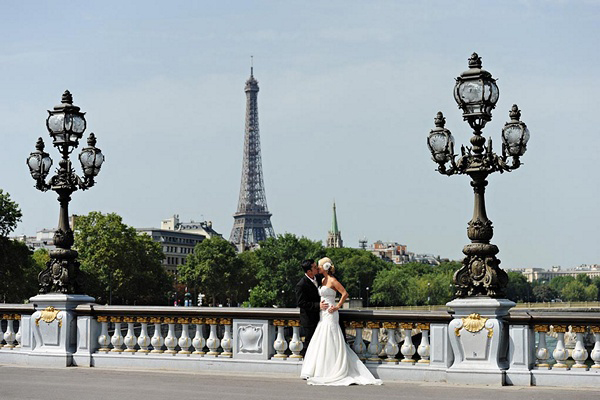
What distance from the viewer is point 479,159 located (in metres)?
16.3

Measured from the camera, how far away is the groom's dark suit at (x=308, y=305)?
55.4 ft

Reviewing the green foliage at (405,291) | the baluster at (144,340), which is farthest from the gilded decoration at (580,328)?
the green foliage at (405,291)

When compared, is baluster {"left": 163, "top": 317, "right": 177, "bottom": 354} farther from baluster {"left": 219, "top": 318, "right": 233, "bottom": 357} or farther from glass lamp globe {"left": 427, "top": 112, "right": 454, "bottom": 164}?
glass lamp globe {"left": 427, "top": 112, "right": 454, "bottom": 164}

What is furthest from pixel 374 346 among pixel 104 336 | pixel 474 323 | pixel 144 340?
pixel 104 336

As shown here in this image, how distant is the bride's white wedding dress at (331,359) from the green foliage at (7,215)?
222ft

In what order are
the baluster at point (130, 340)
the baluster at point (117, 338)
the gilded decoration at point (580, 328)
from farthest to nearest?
the baluster at point (117, 338) < the baluster at point (130, 340) < the gilded decoration at point (580, 328)

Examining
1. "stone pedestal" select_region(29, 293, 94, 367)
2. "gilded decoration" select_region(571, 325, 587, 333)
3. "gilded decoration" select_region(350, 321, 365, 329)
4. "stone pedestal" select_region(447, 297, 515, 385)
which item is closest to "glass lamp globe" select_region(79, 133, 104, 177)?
"stone pedestal" select_region(29, 293, 94, 367)

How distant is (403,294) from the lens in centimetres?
17712

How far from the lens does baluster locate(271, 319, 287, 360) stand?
1739 cm

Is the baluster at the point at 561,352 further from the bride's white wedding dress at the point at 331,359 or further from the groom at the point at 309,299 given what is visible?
the groom at the point at 309,299

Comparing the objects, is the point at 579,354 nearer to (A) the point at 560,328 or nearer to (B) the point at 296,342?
(A) the point at 560,328

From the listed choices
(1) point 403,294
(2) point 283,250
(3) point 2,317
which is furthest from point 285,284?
(3) point 2,317

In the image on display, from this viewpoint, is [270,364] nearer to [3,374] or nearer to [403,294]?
[3,374]

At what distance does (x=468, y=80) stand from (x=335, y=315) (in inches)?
176
